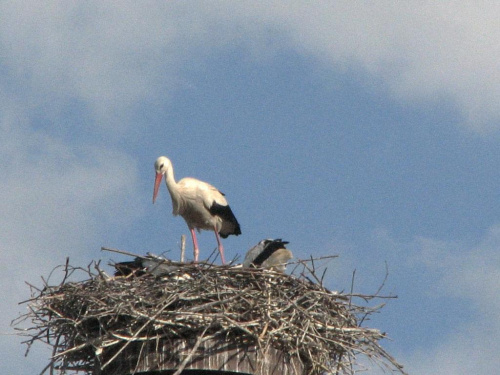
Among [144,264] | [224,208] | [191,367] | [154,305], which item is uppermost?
[224,208]

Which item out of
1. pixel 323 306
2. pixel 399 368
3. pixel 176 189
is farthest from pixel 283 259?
pixel 176 189

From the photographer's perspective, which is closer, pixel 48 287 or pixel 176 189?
pixel 48 287

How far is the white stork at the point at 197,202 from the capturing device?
1170cm

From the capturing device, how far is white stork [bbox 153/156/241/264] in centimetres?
1170

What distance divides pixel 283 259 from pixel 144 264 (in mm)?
1419

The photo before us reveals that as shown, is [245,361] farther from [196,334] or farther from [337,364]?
[337,364]

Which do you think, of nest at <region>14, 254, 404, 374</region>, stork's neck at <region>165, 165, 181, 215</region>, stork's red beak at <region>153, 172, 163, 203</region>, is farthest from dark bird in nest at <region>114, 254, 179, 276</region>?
stork's neck at <region>165, 165, 181, 215</region>

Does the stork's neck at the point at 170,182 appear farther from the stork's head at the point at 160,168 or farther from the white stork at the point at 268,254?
the white stork at the point at 268,254

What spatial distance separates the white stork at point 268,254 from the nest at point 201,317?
0.70 meters

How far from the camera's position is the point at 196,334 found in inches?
299

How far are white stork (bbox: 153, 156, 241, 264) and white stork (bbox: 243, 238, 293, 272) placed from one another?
232 cm

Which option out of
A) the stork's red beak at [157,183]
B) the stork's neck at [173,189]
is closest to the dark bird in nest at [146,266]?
the stork's red beak at [157,183]

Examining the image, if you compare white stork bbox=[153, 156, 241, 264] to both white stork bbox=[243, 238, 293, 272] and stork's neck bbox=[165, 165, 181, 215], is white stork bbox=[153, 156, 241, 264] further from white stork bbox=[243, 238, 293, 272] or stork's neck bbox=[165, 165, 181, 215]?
white stork bbox=[243, 238, 293, 272]

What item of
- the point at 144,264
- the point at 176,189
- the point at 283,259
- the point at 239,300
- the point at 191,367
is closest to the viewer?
the point at 191,367
